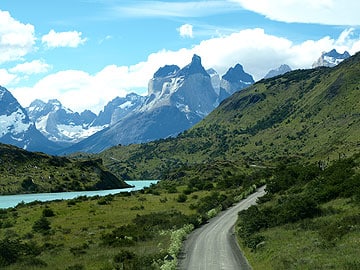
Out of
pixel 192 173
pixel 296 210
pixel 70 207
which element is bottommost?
pixel 192 173

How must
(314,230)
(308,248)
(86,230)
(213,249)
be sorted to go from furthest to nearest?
(86,230), (213,249), (314,230), (308,248)

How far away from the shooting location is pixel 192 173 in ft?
652

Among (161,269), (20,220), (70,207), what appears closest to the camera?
(161,269)

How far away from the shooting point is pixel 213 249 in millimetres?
45312

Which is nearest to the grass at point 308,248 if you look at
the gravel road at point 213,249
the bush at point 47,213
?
the gravel road at point 213,249

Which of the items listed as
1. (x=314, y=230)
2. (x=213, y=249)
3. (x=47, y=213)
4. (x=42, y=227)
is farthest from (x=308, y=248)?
(x=47, y=213)

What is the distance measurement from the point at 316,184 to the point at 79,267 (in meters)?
42.9

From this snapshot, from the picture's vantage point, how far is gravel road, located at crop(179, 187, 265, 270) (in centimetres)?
3756

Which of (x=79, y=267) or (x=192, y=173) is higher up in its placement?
(x=79, y=267)

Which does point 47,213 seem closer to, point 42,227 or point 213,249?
point 42,227

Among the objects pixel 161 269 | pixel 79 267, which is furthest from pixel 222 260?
pixel 79 267

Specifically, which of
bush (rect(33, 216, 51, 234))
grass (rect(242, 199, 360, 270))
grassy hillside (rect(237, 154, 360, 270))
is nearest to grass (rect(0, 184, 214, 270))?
bush (rect(33, 216, 51, 234))

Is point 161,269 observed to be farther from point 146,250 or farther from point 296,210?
point 296,210

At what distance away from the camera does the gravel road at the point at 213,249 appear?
123 ft
